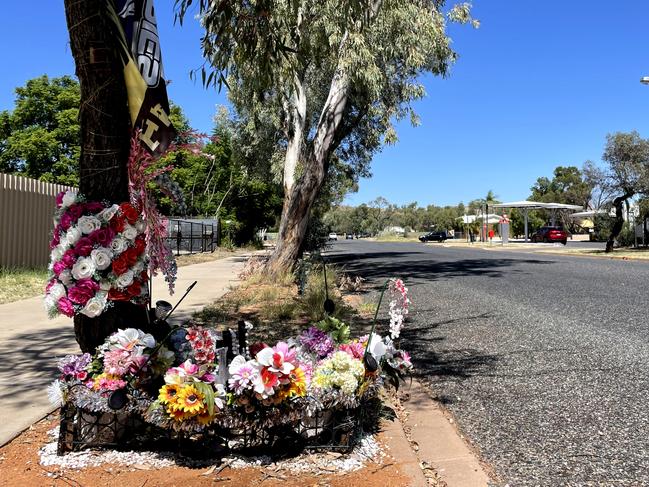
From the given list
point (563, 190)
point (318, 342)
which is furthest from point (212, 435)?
point (563, 190)

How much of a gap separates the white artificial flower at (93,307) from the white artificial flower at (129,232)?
16.2 inches

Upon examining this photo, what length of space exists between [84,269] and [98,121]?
3.41 feet

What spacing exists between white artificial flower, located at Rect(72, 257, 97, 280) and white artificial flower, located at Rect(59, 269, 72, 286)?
0.07m

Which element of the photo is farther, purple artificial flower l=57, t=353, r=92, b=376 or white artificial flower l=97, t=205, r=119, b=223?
white artificial flower l=97, t=205, r=119, b=223

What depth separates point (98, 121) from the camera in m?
3.77

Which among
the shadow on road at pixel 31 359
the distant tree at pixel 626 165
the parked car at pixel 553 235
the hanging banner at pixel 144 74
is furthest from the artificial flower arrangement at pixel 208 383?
the parked car at pixel 553 235

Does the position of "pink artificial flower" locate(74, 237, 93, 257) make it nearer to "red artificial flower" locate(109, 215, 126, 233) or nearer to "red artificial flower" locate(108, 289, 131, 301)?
"red artificial flower" locate(109, 215, 126, 233)

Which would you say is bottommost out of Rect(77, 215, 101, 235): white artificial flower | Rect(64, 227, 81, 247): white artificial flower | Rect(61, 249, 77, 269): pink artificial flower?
Rect(61, 249, 77, 269): pink artificial flower

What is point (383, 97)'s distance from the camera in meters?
17.2

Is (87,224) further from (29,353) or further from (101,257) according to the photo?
(29,353)

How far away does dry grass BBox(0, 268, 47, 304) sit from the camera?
10945 millimetres

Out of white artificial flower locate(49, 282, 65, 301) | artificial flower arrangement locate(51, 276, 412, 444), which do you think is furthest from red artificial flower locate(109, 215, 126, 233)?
artificial flower arrangement locate(51, 276, 412, 444)

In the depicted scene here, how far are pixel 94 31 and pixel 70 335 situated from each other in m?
4.52

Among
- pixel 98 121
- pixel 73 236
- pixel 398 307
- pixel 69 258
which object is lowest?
pixel 398 307
